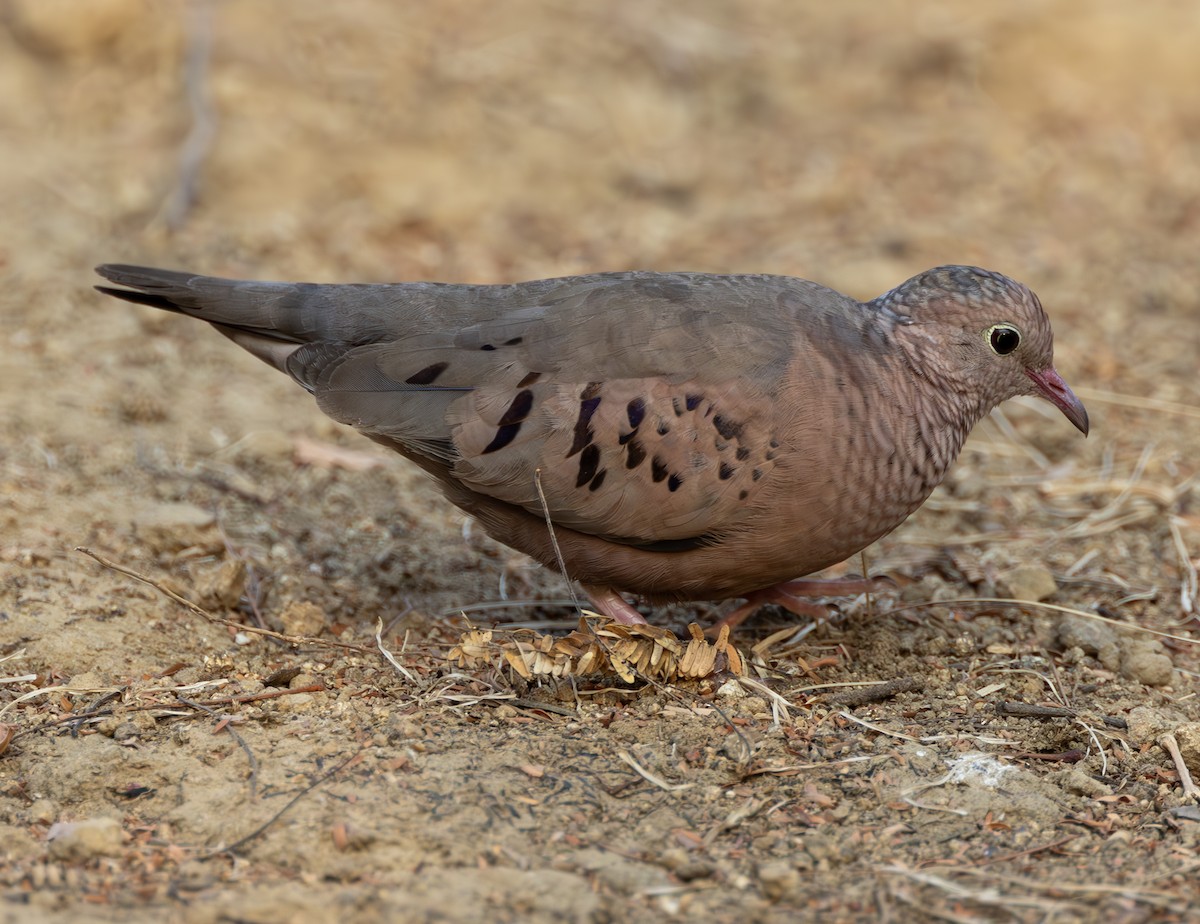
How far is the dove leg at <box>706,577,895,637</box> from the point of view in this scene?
4.52 m

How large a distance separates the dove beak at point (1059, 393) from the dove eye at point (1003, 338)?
0.14 meters

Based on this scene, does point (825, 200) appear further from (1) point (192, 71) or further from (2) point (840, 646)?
(2) point (840, 646)

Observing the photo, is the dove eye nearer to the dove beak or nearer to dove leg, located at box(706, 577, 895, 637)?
the dove beak

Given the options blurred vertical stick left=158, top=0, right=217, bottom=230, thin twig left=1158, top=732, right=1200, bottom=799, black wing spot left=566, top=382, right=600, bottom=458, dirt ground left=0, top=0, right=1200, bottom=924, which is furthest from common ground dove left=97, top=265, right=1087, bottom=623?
blurred vertical stick left=158, top=0, right=217, bottom=230

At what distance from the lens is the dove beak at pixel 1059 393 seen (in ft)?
14.6

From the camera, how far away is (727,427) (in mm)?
3979

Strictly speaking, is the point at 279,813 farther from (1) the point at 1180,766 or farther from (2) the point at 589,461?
(1) the point at 1180,766

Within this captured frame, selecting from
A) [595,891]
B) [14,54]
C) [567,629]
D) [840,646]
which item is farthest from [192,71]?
[595,891]

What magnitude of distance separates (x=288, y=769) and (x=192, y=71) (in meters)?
5.71

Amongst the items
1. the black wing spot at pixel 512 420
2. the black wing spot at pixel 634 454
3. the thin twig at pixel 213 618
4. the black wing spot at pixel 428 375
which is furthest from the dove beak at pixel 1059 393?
the thin twig at pixel 213 618

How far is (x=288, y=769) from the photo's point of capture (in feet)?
11.2

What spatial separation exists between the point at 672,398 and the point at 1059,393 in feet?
4.54

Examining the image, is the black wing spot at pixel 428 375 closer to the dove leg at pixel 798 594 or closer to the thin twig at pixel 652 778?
the dove leg at pixel 798 594

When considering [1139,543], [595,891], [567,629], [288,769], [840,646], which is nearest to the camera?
[595,891]
